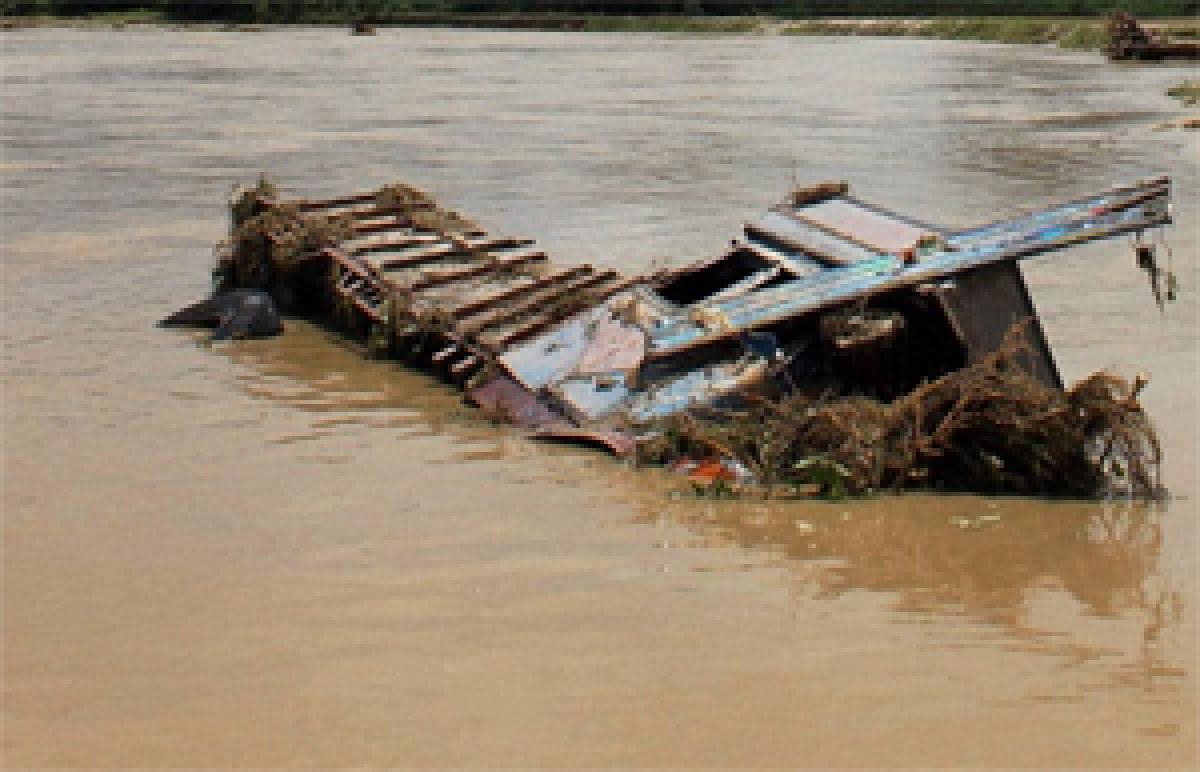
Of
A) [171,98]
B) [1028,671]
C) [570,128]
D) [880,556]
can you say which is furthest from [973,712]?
[171,98]

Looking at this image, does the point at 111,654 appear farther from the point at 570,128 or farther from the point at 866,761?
the point at 570,128

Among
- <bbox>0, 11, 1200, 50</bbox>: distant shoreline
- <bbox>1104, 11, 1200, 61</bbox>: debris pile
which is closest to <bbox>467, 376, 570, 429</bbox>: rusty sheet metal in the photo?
<bbox>1104, 11, 1200, 61</bbox>: debris pile

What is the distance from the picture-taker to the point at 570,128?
2516 cm

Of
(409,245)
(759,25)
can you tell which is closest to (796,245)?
(409,245)

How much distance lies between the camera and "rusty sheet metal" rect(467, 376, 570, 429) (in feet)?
26.7

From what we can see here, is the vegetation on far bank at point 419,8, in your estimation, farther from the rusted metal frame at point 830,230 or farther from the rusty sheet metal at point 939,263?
the rusty sheet metal at point 939,263

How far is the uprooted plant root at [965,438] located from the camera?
705cm

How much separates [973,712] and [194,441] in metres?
4.38

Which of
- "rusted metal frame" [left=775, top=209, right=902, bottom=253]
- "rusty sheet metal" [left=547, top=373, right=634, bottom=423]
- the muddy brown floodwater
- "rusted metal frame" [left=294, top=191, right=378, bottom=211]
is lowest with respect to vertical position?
the muddy brown floodwater

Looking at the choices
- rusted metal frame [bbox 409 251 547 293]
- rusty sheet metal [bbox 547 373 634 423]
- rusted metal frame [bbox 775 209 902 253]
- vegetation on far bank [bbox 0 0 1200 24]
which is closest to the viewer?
rusty sheet metal [bbox 547 373 634 423]

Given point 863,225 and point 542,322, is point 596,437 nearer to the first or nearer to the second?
point 542,322

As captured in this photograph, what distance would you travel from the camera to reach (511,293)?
973cm

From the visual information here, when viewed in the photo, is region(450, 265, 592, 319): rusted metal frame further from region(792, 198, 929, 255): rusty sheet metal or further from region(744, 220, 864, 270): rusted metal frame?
region(792, 198, 929, 255): rusty sheet metal

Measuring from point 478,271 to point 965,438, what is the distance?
3921 mm
